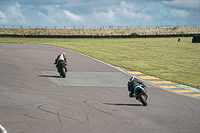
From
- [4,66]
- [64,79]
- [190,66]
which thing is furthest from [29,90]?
[190,66]

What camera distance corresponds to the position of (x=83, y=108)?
10.3m

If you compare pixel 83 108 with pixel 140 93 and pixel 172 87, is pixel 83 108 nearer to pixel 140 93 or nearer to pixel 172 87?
pixel 140 93

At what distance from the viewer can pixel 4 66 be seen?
20266 mm

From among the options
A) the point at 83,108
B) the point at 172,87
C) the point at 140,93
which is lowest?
the point at 172,87

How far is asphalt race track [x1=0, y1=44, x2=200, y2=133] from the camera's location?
27.0ft

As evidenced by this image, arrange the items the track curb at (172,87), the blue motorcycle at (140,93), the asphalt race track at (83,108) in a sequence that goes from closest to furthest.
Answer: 1. the asphalt race track at (83,108)
2. the blue motorcycle at (140,93)
3. the track curb at (172,87)

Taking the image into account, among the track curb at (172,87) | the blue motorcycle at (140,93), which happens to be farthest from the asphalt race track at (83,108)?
the track curb at (172,87)

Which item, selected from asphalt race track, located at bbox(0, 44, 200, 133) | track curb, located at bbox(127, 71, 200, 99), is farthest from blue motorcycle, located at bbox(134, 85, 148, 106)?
track curb, located at bbox(127, 71, 200, 99)

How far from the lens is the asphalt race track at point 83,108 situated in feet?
27.0

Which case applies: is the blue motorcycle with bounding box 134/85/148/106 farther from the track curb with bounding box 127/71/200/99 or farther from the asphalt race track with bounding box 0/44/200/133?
the track curb with bounding box 127/71/200/99

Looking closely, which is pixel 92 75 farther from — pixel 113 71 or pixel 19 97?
pixel 19 97

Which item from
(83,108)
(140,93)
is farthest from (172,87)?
(83,108)

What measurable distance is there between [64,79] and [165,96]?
640cm

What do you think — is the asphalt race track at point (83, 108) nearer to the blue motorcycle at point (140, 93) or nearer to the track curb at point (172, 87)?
the blue motorcycle at point (140, 93)
